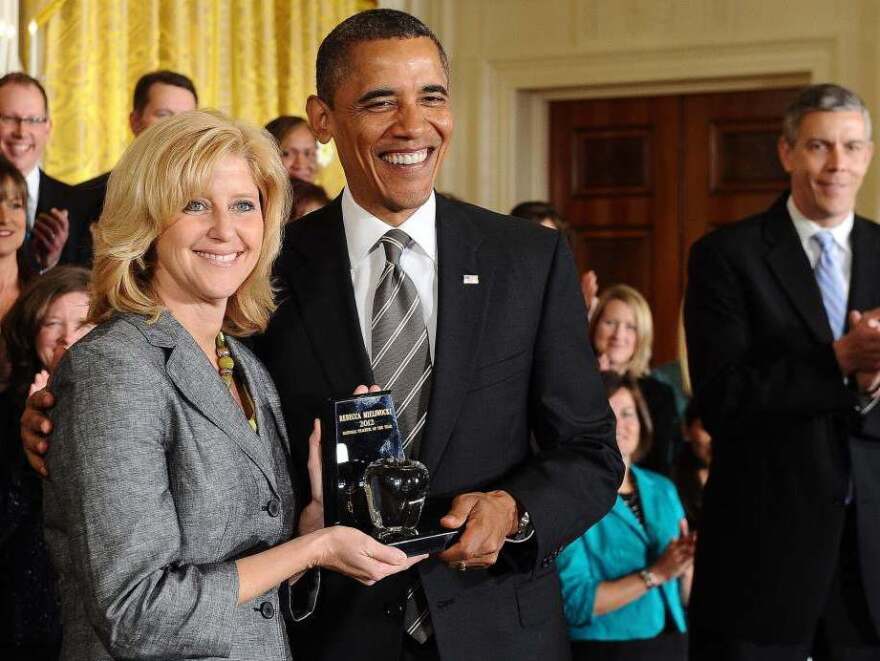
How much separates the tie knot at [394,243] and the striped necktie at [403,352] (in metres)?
0.02

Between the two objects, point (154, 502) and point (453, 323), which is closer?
point (154, 502)

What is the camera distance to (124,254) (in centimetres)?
179

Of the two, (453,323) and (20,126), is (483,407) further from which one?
(20,126)

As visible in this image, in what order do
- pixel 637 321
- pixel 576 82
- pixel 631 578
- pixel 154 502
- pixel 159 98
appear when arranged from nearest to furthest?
1. pixel 154 502
2. pixel 631 578
3. pixel 159 98
4. pixel 637 321
5. pixel 576 82

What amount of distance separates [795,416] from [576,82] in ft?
12.9

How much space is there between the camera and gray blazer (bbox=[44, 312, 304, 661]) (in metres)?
1.63

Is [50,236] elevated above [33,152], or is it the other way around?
[33,152]

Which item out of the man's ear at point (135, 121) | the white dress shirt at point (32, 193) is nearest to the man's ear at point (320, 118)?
the white dress shirt at point (32, 193)

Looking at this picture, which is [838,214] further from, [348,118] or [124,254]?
[124,254]

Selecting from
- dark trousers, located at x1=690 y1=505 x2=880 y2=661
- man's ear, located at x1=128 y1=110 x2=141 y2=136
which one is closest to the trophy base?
dark trousers, located at x1=690 y1=505 x2=880 y2=661

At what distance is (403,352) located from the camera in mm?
2059

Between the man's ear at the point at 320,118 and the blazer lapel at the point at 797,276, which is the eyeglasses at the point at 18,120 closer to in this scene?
the man's ear at the point at 320,118

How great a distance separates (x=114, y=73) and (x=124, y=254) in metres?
3.39

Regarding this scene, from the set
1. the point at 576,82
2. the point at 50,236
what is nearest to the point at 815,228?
the point at 50,236
